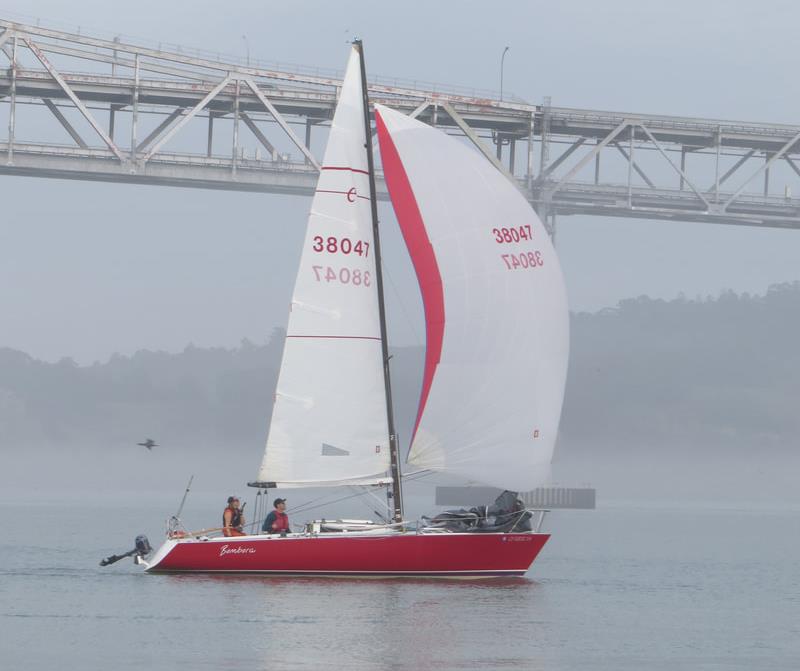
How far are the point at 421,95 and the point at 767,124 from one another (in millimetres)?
20231

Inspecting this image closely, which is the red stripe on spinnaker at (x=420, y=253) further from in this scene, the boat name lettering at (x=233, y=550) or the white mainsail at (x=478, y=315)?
the boat name lettering at (x=233, y=550)

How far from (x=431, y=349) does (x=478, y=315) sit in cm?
127

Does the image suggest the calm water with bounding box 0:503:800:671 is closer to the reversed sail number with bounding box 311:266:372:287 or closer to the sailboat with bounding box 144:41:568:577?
the sailboat with bounding box 144:41:568:577

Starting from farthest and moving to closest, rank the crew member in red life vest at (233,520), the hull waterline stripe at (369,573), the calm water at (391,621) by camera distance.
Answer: the crew member in red life vest at (233,520) < the hull waterline stripe at (369,573) < the calm water at (391,621)

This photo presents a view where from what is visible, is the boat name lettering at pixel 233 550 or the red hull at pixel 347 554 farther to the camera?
the boat name lettering at pixel 233 550

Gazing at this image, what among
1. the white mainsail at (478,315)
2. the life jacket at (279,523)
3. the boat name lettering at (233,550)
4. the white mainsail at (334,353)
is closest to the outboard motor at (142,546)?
the boat name lettering at (233,550)

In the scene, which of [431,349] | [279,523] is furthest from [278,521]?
[431,349]

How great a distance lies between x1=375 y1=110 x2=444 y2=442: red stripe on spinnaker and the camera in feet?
120

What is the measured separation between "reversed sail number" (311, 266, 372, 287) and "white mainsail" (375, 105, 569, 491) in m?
1.16

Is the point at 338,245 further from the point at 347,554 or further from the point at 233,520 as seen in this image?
the point at 347,554

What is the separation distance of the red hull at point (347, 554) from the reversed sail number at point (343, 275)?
18.1 ft

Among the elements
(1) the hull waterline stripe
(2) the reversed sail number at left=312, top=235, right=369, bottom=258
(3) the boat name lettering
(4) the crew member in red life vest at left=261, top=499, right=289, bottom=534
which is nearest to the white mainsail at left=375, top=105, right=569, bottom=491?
(2) the reversed sail number at left=312, top=235, right=369, bottom=258

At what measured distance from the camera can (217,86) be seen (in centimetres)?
7931

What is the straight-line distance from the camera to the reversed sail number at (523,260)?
3669 cm
